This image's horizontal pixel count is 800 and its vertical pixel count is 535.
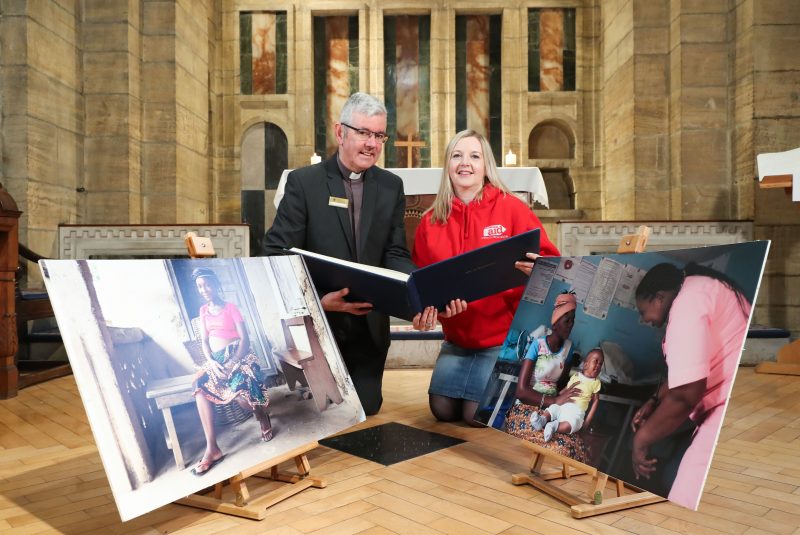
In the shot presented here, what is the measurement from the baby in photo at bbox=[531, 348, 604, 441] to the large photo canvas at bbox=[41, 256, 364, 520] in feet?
2.30

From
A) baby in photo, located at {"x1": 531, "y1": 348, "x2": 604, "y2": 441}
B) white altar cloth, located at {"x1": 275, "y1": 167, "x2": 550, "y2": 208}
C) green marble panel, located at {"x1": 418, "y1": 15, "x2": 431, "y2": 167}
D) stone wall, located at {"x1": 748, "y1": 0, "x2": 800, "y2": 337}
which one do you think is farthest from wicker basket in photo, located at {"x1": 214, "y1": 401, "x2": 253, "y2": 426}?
green marble panel, located at {"x1": 418, "y1": 15, "x2": 431, "y2": 167}

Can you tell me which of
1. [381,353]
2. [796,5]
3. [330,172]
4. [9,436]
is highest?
[796,5]

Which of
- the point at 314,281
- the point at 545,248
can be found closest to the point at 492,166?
→ the point at 545,248

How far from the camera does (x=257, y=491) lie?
2148 millimetres

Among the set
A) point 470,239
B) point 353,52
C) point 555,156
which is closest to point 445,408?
point 470,239

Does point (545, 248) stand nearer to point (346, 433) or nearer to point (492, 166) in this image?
point (492, 166)

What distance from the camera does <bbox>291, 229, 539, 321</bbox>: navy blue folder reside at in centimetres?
211

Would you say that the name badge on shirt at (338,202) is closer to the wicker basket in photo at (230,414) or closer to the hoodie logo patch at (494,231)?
the hoodie logo patch at (494,231)

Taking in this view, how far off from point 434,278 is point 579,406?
2.10 ft

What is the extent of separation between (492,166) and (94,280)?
1.89m

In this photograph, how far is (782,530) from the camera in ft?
5.92

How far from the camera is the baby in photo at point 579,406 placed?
1.89m

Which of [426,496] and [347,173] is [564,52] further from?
[426,496]

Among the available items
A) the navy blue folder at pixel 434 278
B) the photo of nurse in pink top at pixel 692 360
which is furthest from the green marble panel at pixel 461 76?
the photo of nurse in pink top at pixel 692 360
